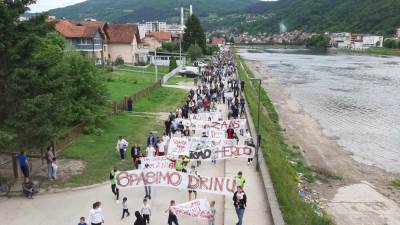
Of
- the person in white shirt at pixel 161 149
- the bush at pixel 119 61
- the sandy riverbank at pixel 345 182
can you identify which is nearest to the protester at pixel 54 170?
the person in white shirt at pixel 161 149

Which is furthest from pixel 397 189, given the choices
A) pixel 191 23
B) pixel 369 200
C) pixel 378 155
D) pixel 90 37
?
pixel 191 23

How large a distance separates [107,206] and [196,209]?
14.3 feet

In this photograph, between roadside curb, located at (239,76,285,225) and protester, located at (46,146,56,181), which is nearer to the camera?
roadside curb, located at (239,76,285,225)

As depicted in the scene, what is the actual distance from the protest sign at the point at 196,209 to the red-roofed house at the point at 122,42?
233ft

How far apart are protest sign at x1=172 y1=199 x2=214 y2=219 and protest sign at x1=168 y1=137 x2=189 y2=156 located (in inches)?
256

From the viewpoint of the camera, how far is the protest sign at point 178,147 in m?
21.5

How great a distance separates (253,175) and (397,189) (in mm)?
10416

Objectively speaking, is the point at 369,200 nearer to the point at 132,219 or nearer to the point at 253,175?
the point at 253,175

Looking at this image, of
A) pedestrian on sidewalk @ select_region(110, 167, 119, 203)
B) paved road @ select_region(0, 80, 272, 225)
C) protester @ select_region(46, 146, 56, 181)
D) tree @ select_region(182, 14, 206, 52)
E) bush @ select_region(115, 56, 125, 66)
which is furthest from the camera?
tree @ select_region(182, 14, 206, 52)

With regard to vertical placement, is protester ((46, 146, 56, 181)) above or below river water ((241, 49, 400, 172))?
above

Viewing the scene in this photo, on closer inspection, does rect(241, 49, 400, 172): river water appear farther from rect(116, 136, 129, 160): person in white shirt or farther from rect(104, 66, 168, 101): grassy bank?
rect(104, 66, 168, 101): grassy bank

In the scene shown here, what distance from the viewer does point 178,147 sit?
2162 centimetres

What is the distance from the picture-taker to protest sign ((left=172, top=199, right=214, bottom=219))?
49.1 feet

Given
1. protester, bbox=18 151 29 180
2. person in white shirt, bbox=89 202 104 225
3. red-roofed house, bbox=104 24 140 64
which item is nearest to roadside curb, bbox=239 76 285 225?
person in white shirt, bbox=89 202 104 225
